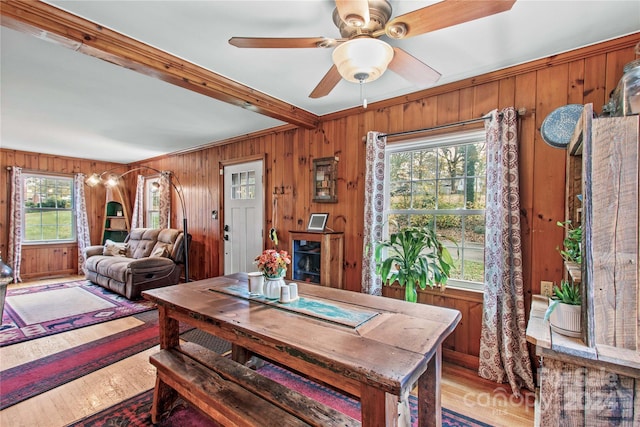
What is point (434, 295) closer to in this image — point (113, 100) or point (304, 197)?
point (304, 197)

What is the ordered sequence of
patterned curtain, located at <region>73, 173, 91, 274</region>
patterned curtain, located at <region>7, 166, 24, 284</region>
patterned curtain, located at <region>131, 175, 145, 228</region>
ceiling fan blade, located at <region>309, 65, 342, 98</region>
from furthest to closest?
patterned curtain, located at <region>131, 175, 145, 228</region> < patterned curtain, located at <region>73, 173, 91, 274</region> < patterned curtain, located at <region>7, 166, 24, 284</region> < ceiling fan blade, located at <region>309, 65, 342, 98</region>

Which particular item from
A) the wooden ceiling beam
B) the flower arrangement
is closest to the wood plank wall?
the wooden ceiling beam

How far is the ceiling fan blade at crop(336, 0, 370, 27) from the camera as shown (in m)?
1.13

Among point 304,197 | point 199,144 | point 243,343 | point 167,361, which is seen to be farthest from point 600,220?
point 199,144

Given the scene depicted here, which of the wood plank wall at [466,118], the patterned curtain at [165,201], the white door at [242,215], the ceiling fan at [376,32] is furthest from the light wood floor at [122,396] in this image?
the patterned curtain at [165,201]

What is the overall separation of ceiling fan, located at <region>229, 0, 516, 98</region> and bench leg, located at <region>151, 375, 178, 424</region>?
2.02 m

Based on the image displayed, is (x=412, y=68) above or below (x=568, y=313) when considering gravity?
above

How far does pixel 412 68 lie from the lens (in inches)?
64.7

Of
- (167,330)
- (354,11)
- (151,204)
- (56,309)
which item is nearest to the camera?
(354,11)

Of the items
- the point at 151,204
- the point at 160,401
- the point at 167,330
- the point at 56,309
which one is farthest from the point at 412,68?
the point at 151,204

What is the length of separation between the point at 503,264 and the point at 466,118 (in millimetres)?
1240

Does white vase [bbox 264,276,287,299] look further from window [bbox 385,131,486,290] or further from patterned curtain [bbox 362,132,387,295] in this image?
window [bbox 385,131,486,290]

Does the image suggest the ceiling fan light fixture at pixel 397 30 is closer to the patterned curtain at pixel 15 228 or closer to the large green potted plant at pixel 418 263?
the large green potted plant at pixel 418 263

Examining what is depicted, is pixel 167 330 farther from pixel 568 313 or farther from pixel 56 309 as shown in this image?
pixel 56 309
